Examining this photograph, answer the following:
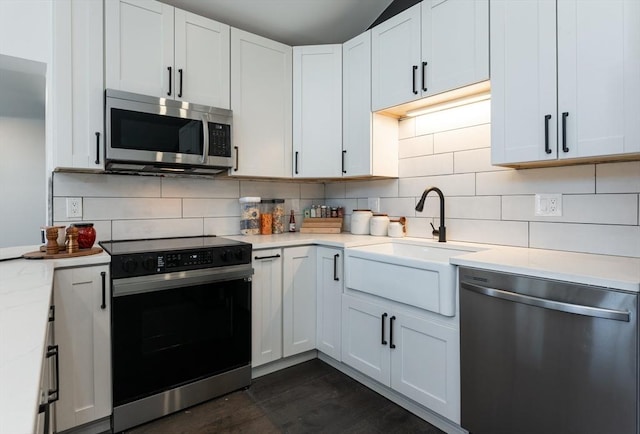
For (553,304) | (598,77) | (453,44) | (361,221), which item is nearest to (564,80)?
(598,77)

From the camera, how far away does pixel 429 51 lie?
6.88 ft

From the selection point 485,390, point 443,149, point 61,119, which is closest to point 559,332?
point 485,390

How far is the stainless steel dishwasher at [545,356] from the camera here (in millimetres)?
1176

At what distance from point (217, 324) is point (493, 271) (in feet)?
5.03

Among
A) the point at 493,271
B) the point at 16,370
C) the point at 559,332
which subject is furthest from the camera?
the point at 493,271

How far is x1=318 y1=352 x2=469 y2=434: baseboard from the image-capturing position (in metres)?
1.77

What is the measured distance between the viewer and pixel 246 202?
2732 millimetres

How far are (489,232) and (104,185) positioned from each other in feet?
8.09

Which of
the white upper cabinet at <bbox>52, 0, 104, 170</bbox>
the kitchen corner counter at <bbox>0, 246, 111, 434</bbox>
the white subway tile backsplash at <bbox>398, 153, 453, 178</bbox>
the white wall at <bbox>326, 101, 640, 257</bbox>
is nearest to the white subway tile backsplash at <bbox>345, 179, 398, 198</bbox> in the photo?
the white wall at <bbox>326, 101, 640, 257</bbox>

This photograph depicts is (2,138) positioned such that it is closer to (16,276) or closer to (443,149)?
(16,276)

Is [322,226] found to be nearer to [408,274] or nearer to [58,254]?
[408,274]

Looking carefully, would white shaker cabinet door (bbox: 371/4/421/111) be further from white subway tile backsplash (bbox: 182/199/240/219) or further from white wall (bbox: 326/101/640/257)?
white subway tile backsplash (bbox: 182/199/240/219)

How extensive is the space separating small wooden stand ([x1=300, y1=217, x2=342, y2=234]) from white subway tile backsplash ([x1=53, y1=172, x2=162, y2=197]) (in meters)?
1.19

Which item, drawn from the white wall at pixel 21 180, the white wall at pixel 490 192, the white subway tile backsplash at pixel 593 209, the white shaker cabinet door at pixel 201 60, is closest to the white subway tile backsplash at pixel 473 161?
the white wall at pixel 490 192
